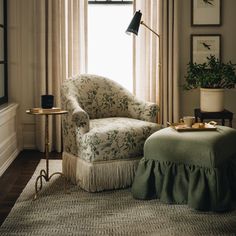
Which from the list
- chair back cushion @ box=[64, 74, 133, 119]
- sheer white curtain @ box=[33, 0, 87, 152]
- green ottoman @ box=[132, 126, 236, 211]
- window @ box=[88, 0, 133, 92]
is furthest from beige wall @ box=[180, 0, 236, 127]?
green ottoman @ box=[132, 126, 236, 211]

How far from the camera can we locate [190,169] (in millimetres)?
3422

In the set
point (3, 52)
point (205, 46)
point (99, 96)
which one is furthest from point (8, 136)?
point (205, 46)

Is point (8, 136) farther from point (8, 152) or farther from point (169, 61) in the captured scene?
point (169, 61)

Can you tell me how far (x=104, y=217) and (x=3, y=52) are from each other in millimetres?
2721

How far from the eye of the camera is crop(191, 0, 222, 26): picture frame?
5.43 metres

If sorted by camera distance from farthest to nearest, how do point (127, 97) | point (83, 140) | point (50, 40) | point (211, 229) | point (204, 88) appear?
1. point (50, 40)
2. point (204, 88)
3. point (127, 97)
4. point (83, 140)
5. point (211, 229)

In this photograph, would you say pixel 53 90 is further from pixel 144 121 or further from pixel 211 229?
pixel 211 229

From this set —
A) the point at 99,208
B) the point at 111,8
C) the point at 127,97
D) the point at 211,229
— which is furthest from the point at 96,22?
the point at 211,229

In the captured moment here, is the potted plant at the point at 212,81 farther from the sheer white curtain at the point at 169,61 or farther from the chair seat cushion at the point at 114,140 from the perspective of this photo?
the chair seat cushion at the point at 114,140

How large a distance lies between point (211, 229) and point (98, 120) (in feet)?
5.31

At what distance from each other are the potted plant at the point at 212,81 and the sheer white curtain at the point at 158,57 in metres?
0.31

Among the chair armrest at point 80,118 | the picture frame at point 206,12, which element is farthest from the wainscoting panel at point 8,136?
the picture frame at point 206,12

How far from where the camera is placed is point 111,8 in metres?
5.57

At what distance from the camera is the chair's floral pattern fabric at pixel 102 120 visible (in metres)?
3.82
